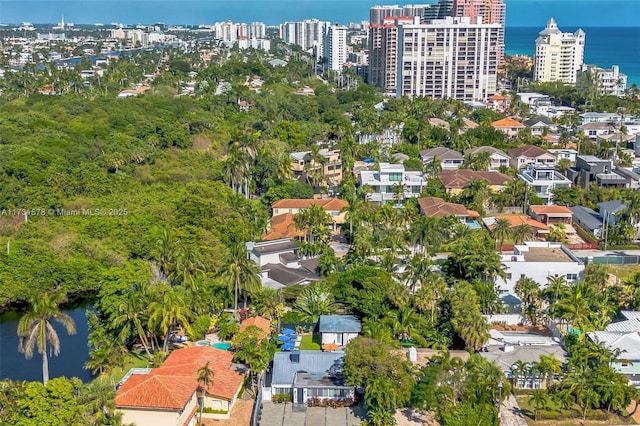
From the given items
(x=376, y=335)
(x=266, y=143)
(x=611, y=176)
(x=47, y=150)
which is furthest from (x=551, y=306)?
(x=47, y=150)

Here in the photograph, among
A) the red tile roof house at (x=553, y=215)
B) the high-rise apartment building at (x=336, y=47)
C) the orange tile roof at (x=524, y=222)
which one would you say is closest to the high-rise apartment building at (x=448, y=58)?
the high-rise apartment building at (x=336, y=47)

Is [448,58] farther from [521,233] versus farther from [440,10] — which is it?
[521,233]

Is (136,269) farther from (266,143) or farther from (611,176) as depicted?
(611,176)

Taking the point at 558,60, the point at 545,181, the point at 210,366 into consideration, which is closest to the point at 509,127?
the point at 545,181

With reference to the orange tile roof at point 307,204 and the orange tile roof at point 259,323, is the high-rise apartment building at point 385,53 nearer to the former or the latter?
the orange tile roof at point 307,204

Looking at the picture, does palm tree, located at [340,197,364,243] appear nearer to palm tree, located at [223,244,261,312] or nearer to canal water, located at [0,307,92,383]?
palm tree, located at [223,244,261,312]

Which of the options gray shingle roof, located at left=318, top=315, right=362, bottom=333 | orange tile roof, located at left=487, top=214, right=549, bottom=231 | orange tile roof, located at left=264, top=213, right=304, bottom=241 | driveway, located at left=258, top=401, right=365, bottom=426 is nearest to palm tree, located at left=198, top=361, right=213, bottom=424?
driveway, located at left=258, top=401, right=365, bottom=426
